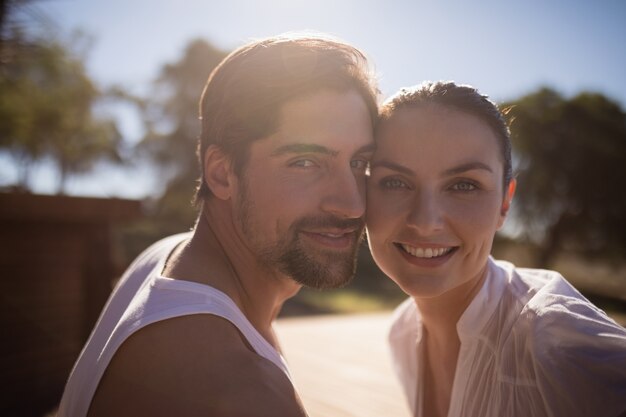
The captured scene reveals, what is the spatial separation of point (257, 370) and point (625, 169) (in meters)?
19.5

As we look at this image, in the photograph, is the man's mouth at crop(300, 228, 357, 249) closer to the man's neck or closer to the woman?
the woman

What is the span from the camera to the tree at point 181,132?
20656 millimetres

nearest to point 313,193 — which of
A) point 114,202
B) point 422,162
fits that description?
point 422,162

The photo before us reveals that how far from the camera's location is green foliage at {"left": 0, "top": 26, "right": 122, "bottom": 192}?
13.5 metres

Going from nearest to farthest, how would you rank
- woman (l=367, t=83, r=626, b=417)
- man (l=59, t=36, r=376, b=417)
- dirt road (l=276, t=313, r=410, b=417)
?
woman (l=367, t=83, r=626, b=417) < man (l=59, t=36, r=376, b=417) < dirt road (l=276, t=313, r=410, b=417)

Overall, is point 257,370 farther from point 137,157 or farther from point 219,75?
point 137,157

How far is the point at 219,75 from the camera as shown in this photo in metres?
2.09

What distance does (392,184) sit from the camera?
1889 mm

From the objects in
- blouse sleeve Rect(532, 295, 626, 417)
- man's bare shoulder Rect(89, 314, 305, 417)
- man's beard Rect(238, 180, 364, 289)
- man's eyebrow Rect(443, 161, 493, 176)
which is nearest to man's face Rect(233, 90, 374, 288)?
man's beard Rect(238, 180, 364, 289)

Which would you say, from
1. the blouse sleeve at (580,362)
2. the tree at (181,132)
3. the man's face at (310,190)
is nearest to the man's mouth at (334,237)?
the man's face at (310,190)

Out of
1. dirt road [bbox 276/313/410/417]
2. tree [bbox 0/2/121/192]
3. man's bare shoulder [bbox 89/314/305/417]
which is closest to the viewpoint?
man's bare shoulder [bbox 89/314/305/417]

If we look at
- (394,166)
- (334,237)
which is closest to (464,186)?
(394,166)

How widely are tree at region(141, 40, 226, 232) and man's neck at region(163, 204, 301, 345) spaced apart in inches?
753

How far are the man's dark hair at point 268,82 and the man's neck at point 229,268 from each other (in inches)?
10.5
